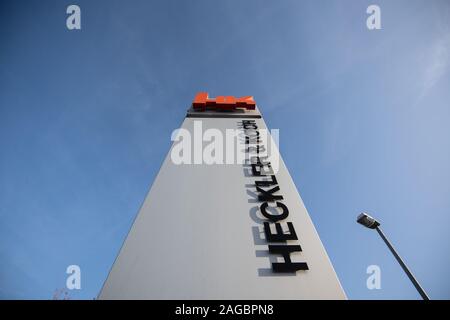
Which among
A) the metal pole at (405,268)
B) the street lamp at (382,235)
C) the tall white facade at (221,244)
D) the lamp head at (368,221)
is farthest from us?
the lamp head at (368,221)

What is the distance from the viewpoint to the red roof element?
938cm

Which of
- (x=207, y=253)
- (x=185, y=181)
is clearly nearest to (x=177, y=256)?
(x=207, y=253)

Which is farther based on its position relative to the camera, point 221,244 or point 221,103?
point 221,103

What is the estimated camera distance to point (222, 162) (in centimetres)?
595

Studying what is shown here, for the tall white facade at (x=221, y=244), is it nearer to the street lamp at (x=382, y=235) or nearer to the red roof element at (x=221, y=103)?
the street lamp at (x=382, y=235)

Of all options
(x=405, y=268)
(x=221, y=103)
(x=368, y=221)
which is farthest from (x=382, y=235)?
(x=221, y=103)

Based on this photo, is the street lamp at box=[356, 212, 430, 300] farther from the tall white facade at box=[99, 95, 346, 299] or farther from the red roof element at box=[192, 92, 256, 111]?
the red roof element at box=[192, 92, 256, 111]

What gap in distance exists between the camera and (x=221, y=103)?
9.52 m

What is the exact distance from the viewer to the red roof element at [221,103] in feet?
30.8

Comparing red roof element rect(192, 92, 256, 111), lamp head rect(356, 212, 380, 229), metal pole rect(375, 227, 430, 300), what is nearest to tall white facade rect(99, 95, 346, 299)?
lamp head rect(356, 212, 380, 229)

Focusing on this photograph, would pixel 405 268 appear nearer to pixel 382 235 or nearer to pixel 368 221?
pixel 382 235

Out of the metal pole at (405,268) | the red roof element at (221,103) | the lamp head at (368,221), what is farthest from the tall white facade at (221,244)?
the red roof element at (221,103)

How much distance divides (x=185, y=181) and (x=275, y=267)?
2.65m
